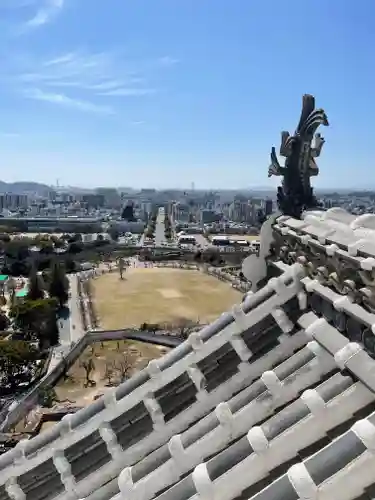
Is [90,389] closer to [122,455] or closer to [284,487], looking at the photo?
[122,455]

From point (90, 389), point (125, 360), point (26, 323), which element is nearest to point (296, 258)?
point (90, 389)

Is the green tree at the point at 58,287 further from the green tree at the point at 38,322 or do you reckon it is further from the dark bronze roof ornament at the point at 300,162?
the dark bronze roof ornament at the point at 300,162

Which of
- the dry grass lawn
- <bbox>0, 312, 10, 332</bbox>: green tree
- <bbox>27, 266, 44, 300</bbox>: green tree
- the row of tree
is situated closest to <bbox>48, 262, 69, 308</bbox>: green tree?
<bbox>27, 266, 44, 300</bbox>: green tree

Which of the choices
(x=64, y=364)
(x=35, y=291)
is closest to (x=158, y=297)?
(x=35, y=291)

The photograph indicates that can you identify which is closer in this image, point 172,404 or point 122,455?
point 122,455

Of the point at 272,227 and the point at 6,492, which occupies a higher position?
the point at 272,227

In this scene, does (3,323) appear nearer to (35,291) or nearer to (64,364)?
Result: (35,291)

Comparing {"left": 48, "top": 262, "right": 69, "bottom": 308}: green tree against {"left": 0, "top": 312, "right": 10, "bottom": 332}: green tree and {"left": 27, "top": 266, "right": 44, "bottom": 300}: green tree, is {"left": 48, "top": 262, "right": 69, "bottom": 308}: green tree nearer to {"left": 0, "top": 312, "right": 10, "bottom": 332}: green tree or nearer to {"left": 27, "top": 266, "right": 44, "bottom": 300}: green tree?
{"left": 27, "top": 266, "right": 44, "bottom": 300}: green tree
